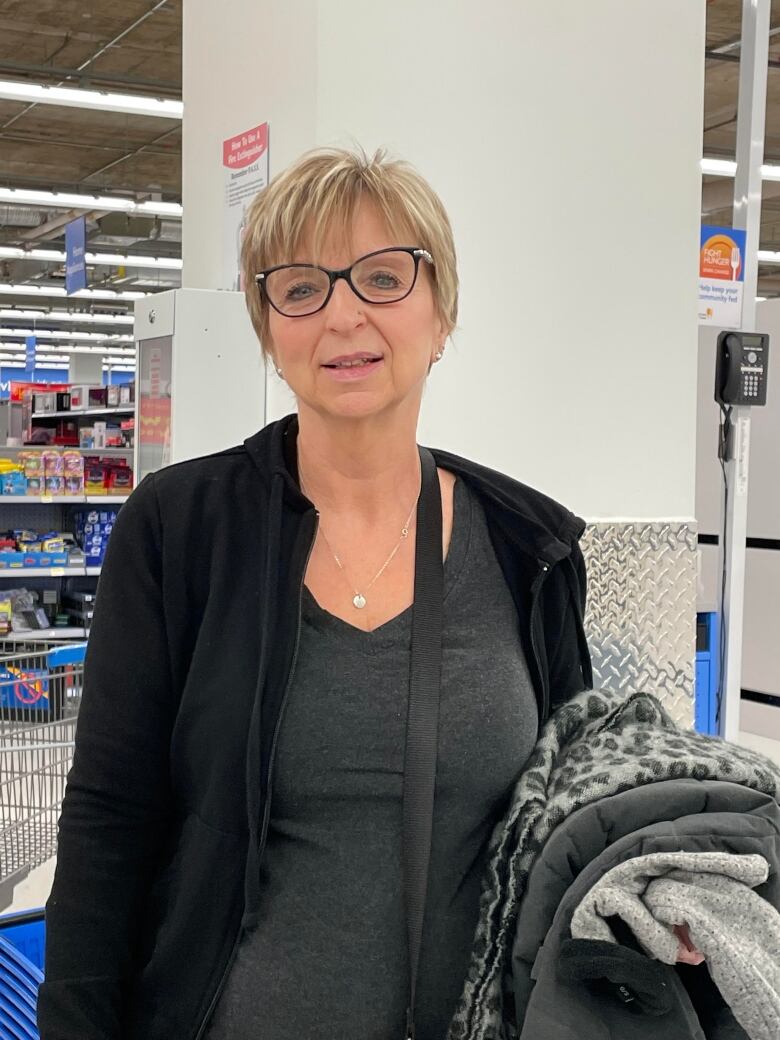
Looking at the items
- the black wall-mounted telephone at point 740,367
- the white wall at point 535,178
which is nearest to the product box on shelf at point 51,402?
the white wall at point 535,178

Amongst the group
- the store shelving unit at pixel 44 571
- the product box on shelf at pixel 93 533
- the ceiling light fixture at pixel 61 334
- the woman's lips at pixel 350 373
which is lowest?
the store shelving unit at pixel 44 571

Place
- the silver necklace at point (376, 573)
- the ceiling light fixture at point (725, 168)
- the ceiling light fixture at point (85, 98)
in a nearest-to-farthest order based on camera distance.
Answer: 1. the silver necklace at point (376, 573)
2. the ceiling light fixture at point (85, 98)
3. the ceiling light fixture at point (725, 168)

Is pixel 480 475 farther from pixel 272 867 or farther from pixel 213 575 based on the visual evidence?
pixel 272 867

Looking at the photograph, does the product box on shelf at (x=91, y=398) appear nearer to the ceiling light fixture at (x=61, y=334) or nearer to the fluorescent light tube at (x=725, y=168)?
the fluorescent light tube at (x=725, y=168)

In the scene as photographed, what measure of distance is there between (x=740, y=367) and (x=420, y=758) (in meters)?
2.39

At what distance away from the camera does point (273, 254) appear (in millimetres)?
1340

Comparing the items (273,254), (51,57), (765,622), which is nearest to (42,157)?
(51,57)

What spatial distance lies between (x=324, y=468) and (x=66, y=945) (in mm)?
624

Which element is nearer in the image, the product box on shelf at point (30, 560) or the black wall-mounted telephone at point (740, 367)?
the black wall-mounted telephone at point (740, 367)

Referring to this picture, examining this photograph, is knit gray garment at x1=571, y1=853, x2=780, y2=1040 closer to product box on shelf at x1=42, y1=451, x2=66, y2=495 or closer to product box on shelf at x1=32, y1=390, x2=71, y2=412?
product box on shelf at x1=42, y1=451, x2=66, y2=495

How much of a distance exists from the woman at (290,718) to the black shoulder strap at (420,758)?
0.02 metres

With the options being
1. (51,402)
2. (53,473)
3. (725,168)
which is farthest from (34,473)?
(725,168)

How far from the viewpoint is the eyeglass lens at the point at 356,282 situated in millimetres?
1312

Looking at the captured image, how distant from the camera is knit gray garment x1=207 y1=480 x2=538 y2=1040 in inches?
49.3
